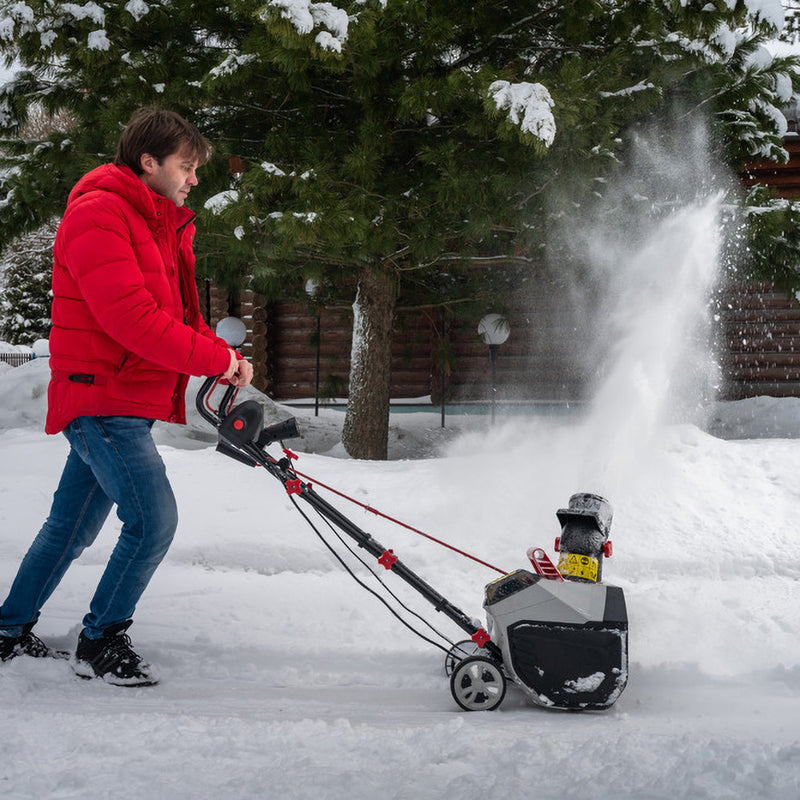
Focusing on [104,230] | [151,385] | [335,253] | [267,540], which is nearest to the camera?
[104,230]

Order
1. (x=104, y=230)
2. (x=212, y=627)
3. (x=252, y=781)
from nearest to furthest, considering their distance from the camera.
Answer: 1. (x=252, y=781)
2. (x=104, y=230)
3. (x=212, y=627)

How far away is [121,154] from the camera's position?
2.63 meters

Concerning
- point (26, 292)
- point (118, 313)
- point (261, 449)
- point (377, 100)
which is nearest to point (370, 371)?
point (377, 100)

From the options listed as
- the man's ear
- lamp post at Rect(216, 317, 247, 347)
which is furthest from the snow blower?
lamp post at Rect(216, 317, 247, 347)

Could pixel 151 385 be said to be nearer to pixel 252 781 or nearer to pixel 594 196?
pixel 252 781

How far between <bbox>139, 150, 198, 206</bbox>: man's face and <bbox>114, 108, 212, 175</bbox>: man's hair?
0.01 metres

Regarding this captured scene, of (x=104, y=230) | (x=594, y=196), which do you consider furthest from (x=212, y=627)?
(x=594, y=196)

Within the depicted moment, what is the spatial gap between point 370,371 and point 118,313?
530 cm

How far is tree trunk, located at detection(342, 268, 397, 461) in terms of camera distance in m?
7.59

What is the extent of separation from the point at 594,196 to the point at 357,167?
219 centimetres

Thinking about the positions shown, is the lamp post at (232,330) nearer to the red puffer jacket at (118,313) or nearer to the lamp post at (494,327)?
the lamp post at (494,327)

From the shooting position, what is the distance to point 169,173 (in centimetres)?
263

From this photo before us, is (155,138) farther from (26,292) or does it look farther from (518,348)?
(26,292)

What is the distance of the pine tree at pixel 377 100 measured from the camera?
208 inches
